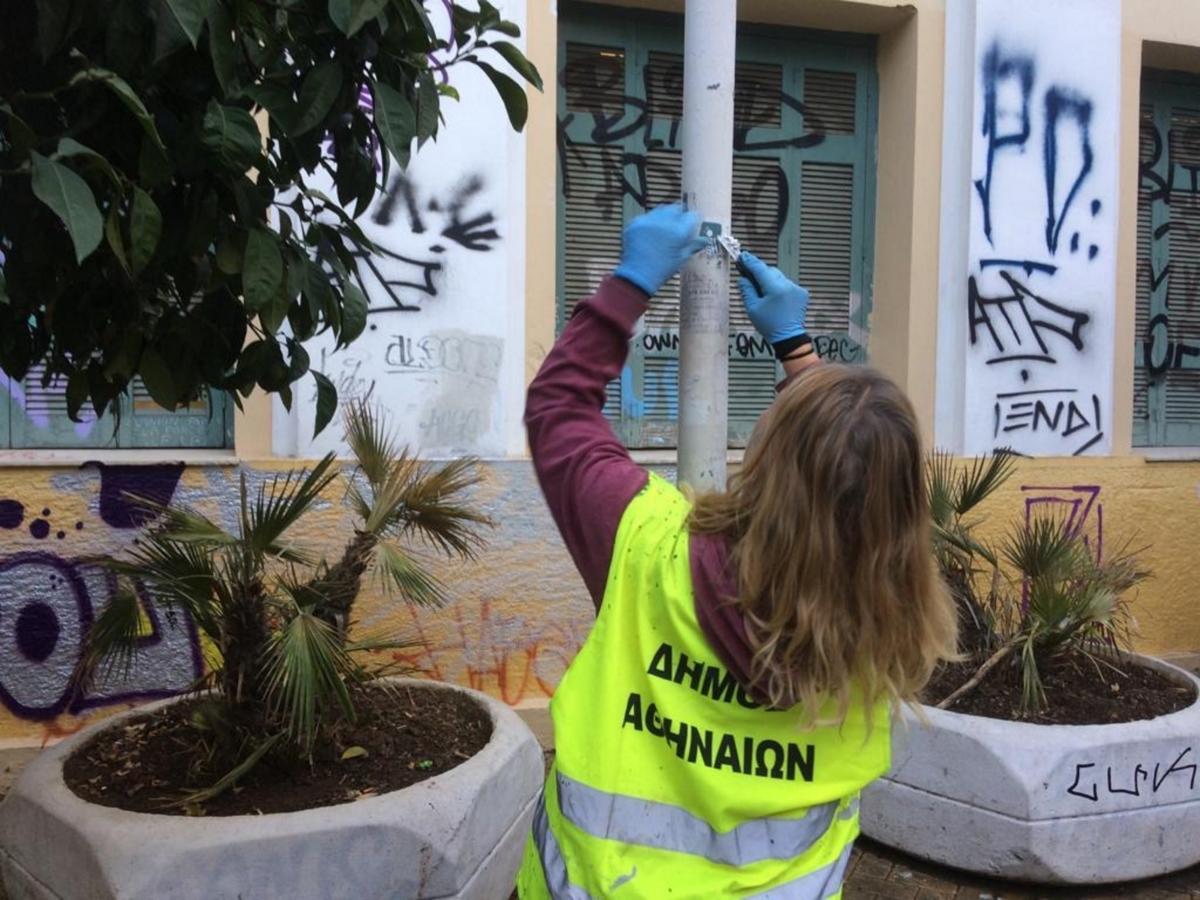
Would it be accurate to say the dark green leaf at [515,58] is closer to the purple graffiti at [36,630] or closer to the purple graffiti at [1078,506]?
the purple graffiti at [36,630]

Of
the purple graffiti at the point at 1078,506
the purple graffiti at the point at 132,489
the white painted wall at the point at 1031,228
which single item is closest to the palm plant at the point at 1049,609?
the purple graffiti at the point at 1078,506

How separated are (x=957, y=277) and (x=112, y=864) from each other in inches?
189

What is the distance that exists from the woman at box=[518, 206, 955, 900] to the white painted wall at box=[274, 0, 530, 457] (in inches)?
127

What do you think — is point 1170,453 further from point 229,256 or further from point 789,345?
point 229,256

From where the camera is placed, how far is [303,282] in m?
2.35

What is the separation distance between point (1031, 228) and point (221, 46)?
504cm

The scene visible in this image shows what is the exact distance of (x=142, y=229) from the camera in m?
1.85

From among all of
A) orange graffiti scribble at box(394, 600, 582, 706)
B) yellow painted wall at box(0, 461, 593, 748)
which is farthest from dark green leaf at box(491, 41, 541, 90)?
orange graffiti scribble at box(394, 600, 582, 706)

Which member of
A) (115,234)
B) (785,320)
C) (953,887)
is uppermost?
(115,234)

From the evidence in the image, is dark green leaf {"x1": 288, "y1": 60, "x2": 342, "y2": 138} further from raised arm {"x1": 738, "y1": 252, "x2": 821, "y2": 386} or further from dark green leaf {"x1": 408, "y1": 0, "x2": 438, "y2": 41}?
raised arm {"x1": 738, "y1": 252, "x2": 821, "y2": 386}

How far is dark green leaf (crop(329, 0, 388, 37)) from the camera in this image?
6.00 feet

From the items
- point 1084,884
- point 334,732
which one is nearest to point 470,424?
point 334,732

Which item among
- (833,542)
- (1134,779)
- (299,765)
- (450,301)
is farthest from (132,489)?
(1134,779)

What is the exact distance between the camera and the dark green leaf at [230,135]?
1.91 meters
